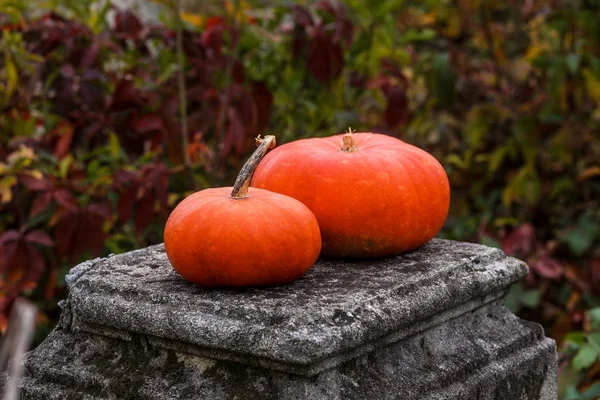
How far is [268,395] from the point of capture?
1.63 metres

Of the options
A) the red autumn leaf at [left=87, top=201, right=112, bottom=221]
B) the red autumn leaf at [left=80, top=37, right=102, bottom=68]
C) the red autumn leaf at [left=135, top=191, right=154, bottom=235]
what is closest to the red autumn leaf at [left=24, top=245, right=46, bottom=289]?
the red autumn leaf at [left=87, top=201, right=112, bottom=221]

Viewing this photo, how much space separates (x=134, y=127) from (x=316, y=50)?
2.54 ft

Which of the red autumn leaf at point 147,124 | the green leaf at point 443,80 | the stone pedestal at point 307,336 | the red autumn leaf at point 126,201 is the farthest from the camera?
the green leaf at point 443,80

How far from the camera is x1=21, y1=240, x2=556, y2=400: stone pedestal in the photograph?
5.39 feet

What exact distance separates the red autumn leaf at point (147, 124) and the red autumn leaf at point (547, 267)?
1612 millimetres

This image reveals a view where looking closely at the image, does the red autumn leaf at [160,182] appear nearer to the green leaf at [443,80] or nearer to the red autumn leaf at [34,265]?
the red autumn leaf at [34,265]

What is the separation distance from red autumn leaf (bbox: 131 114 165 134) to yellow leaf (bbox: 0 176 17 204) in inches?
20.9

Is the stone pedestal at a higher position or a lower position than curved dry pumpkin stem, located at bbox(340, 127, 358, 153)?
lower

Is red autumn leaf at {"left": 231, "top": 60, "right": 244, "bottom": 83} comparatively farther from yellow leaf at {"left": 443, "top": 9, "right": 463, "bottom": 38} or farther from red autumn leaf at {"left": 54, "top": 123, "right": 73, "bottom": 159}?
yellow leaf at {"left": 443, "top": 9, "right": 463, "bottom": 38}

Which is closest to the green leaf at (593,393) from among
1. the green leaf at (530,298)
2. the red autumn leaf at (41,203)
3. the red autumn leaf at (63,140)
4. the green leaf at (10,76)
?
the green leaf at (530,298)

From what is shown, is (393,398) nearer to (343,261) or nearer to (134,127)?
(343,261)

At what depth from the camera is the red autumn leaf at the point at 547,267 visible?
3.57m

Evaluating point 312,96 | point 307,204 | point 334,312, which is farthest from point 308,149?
point 312,96

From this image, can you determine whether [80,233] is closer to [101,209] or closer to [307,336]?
[101,209]
